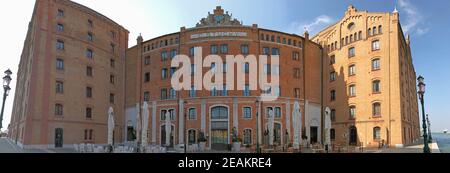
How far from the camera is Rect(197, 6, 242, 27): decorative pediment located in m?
41.1

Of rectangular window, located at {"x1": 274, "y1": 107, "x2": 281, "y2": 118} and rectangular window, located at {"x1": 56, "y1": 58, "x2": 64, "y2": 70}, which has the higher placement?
rectangular window, located at {"x1": 56, "y1": 58, "x2": 64, "y2": 70}

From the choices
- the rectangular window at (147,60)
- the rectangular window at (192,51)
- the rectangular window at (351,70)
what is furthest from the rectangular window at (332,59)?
the rectangular window at (147,60)

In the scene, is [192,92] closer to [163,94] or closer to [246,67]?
[163,94]

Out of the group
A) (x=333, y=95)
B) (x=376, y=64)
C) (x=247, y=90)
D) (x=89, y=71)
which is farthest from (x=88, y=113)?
(x=376, y=64)

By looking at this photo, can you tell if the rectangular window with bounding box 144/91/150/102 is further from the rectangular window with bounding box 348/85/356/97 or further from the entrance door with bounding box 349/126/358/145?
the entrance door with bounding box 349/126/358/145

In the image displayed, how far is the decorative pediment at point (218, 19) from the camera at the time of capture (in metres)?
41.1

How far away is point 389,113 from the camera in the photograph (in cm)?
3575

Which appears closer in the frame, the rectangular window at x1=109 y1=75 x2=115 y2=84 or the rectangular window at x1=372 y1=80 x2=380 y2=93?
the rectangular window at x1=372 y1=80 x2=380 y2=93

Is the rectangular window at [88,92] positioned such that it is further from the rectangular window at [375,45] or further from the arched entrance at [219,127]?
the rectangular window at [375,45]

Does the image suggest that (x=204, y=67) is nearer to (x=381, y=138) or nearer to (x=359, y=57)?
(x=359, y=57)

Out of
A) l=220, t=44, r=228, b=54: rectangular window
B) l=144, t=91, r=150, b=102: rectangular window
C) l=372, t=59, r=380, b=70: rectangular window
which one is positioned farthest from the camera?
l=144, t=91, r=150, b=102: rectangular window

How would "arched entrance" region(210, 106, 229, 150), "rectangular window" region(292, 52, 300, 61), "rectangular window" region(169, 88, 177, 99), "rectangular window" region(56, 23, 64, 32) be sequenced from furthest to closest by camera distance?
"rectangular window" region(292, 52, 300, 61), "rectangular window" region(169, 88, 177, 99), "arched entrance" region(210, 106, 229, 150), "rectangular window" region(56, 23, 64, 32)

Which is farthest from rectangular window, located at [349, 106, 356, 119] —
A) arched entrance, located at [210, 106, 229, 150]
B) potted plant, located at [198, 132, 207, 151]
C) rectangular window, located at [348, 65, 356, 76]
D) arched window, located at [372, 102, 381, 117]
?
potted plant, located at [198, 132, 207, 151]

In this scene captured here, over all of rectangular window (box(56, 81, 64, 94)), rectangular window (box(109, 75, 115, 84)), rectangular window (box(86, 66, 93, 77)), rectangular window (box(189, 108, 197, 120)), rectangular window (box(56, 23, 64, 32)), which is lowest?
rectangular window (box(189, 108, 197, 120))
